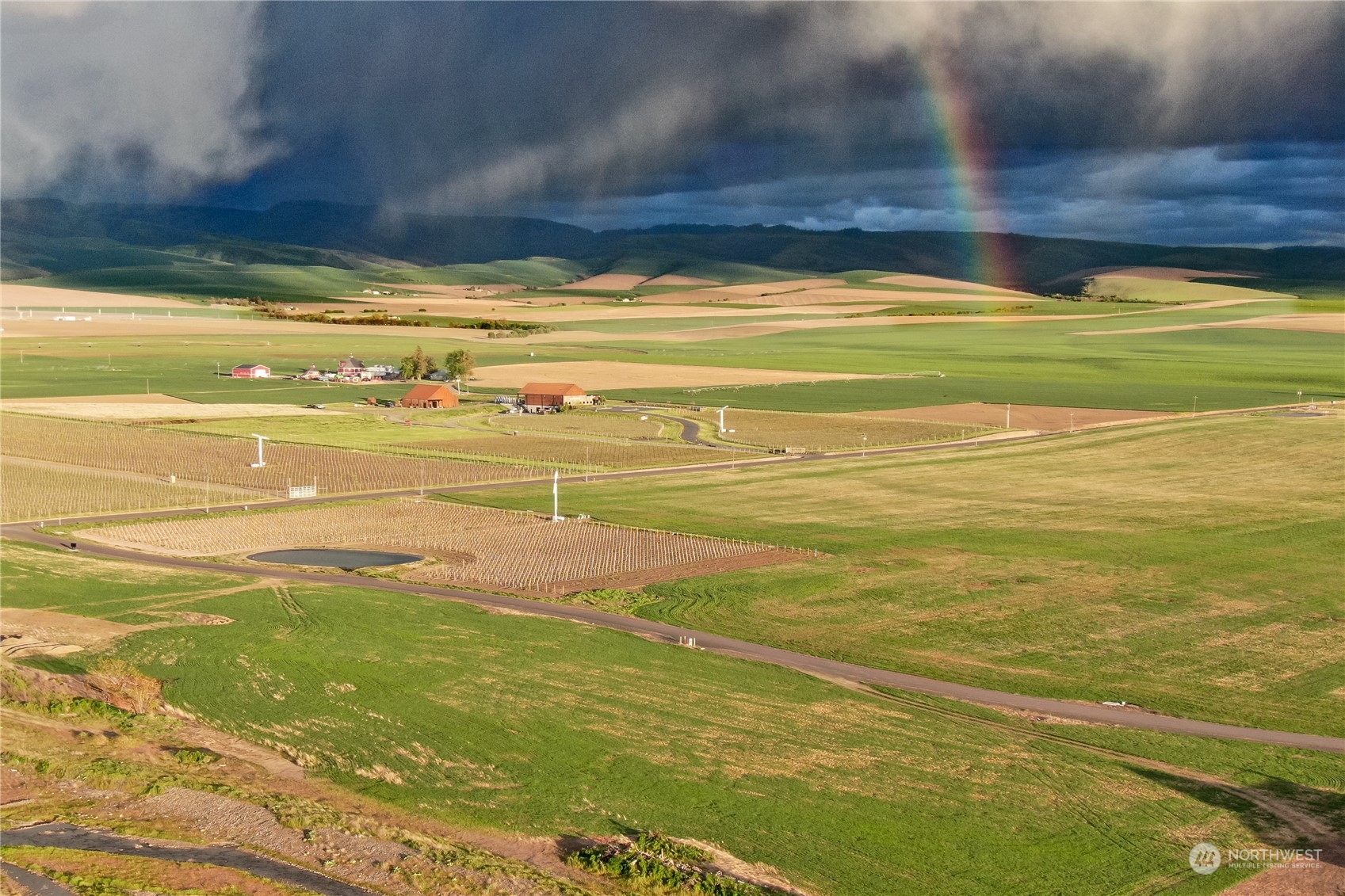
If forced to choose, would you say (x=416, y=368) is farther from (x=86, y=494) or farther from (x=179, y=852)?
(x=179, y=852)

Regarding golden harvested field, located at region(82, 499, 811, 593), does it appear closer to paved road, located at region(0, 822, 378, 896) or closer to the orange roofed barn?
paved road, located at region(0, 822, 378, 896)

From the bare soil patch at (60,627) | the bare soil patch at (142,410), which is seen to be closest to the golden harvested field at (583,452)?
the bare soil patch at (142,410)

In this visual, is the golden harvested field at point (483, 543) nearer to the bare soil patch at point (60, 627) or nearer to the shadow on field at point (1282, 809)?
the bare soil patch at point (60, 627)

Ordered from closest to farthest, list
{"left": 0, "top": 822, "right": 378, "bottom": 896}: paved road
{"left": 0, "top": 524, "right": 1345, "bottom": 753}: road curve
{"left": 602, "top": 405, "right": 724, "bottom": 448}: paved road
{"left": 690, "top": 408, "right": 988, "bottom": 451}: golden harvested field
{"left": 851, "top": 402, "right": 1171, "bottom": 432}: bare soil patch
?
{"left": 0, "top": 822, "right": 378, "bottom": 896}: paved road, {"left": 0, "top": 524, "right": 1345, "bottom": 753}: road curve, {"left": 690, "top": 408, "right": 988, "bottom": 451}: golden harvested field, {"left": 602, "top": 405, "right": 724, "bottom": 448}: paved road, {"left": 851, "top": 402, "right": 1171, "bottom": 432}: bare soil patch

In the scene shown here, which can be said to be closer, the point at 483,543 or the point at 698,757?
the point at 698,757

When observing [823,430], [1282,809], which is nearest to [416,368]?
[823,430]

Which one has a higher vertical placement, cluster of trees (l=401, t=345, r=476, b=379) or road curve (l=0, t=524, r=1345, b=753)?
cluster of trees (l=401, t=345, r=476, b=379)

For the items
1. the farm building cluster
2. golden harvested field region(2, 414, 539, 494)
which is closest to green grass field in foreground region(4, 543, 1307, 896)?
golden harvested field region(2, 414, 539, 494)
